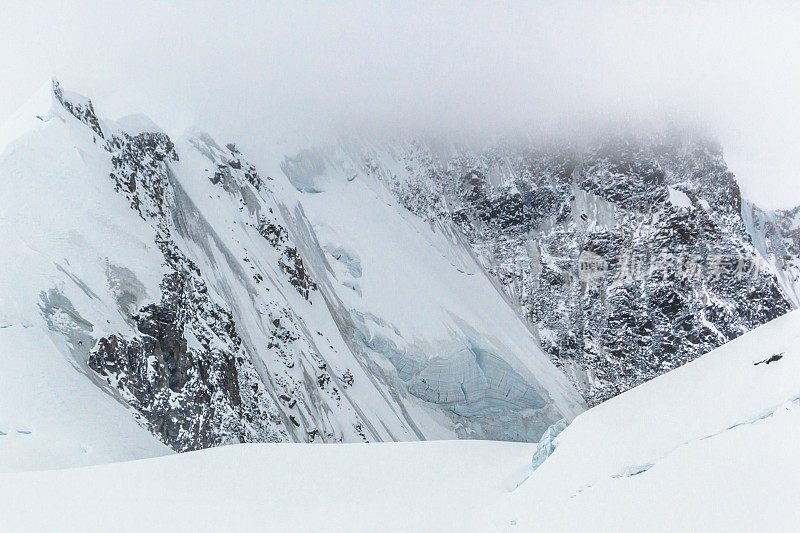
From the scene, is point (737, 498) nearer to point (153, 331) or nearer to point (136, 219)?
point (153, 331)

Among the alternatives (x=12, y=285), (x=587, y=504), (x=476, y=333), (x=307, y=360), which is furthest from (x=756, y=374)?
(x=476, y=333)

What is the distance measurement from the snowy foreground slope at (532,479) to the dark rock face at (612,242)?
7962cm

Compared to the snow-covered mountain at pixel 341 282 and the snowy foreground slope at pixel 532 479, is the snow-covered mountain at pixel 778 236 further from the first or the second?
the snowy foreground slope at pixel 532 479

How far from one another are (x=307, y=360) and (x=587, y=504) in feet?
150

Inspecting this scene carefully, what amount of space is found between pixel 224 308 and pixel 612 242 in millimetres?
78879

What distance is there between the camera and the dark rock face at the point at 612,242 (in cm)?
9162

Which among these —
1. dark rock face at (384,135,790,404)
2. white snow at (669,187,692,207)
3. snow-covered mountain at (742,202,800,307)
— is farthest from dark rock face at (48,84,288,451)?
snow-covered mountain at (742,202,800,307)

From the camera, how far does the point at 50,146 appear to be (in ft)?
103

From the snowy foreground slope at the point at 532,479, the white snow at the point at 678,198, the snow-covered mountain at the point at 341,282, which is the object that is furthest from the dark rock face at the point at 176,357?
the white snow at the point at 678,198

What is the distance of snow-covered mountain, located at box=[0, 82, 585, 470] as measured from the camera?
20.5 m

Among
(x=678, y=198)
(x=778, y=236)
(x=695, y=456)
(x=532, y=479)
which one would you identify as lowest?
(x=778, y=236)

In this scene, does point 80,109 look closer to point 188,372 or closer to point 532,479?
point 188,372

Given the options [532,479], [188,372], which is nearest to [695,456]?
[532,479]

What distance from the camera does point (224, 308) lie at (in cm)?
4141
